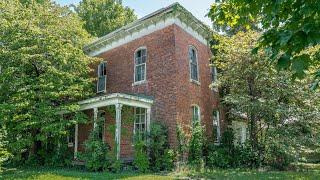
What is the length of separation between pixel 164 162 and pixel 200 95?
5092 mm

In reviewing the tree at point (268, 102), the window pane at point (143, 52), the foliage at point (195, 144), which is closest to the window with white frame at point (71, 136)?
the window pane at point (143, 52)

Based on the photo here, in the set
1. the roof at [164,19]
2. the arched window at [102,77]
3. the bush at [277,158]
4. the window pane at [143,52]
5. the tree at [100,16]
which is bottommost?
the bush at [277,158]

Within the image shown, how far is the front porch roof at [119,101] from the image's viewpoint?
48.5ft

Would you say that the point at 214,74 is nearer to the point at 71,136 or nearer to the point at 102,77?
the point at 102,77

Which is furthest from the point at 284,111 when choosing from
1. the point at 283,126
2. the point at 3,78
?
the point at 3,78

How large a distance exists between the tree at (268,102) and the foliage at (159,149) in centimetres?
366

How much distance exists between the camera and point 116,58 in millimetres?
19344

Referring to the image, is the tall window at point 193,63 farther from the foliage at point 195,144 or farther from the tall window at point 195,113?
the foliage at point 195,144

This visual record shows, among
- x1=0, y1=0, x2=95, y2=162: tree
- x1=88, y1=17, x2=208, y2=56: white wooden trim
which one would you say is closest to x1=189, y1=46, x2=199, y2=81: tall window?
x1=88, y1=17, x2=208, y2=56: white wooden trim

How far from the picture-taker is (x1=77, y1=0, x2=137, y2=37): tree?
124 feet

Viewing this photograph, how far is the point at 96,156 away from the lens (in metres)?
13.9

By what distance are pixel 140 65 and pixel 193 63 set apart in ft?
9.12

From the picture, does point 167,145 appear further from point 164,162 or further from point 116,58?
point 116,58

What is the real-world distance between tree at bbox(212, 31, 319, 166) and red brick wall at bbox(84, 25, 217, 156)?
1.93 metres
